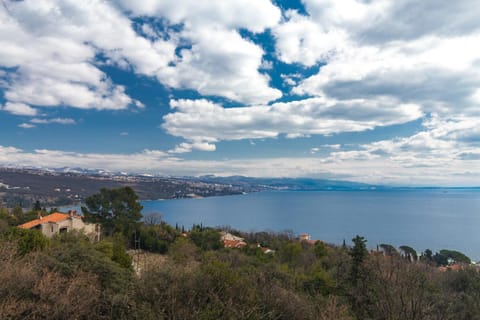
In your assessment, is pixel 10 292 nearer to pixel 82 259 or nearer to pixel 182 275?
pixel 82 259

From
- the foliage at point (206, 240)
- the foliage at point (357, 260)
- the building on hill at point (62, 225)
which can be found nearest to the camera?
the foliage at point (357, 260)

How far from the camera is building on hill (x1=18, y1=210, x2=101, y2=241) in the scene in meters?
29.9

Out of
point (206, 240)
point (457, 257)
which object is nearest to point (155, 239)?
point (206, 240)

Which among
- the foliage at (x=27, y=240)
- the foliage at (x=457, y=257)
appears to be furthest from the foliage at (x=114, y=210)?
the foliage at (x=457, y=257)

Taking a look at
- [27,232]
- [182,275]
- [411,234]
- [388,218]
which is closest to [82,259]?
[182,275]

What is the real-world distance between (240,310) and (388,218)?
116 meters

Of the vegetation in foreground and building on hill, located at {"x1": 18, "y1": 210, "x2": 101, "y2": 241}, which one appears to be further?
building on hill, located at {"x1": 18, "y1": 210, "x2": 101, "y2": 241}

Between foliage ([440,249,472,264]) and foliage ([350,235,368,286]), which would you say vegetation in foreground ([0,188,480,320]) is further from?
foliage ([440,249,472,264])

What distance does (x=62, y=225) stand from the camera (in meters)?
30.5

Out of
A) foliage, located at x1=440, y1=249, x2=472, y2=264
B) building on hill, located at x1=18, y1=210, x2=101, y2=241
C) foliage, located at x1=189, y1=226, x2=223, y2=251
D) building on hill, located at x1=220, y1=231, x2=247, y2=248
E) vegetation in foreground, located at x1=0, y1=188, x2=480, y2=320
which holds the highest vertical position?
vegetation in foreground, located at x1=0, y1=188, x2=480, y2=320

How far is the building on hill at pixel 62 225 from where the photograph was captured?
2988 cm

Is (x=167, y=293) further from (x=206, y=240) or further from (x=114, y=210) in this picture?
(x=206, y=240)

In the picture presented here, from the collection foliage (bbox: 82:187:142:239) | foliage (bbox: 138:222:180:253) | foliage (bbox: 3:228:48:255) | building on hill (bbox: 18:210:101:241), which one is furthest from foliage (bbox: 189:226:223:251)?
foliage (bbox: 3:228:48:255)

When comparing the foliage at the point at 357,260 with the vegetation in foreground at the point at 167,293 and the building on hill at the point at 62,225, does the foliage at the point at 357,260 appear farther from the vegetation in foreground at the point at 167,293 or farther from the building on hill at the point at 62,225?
the building on hill at the point at 62,225
